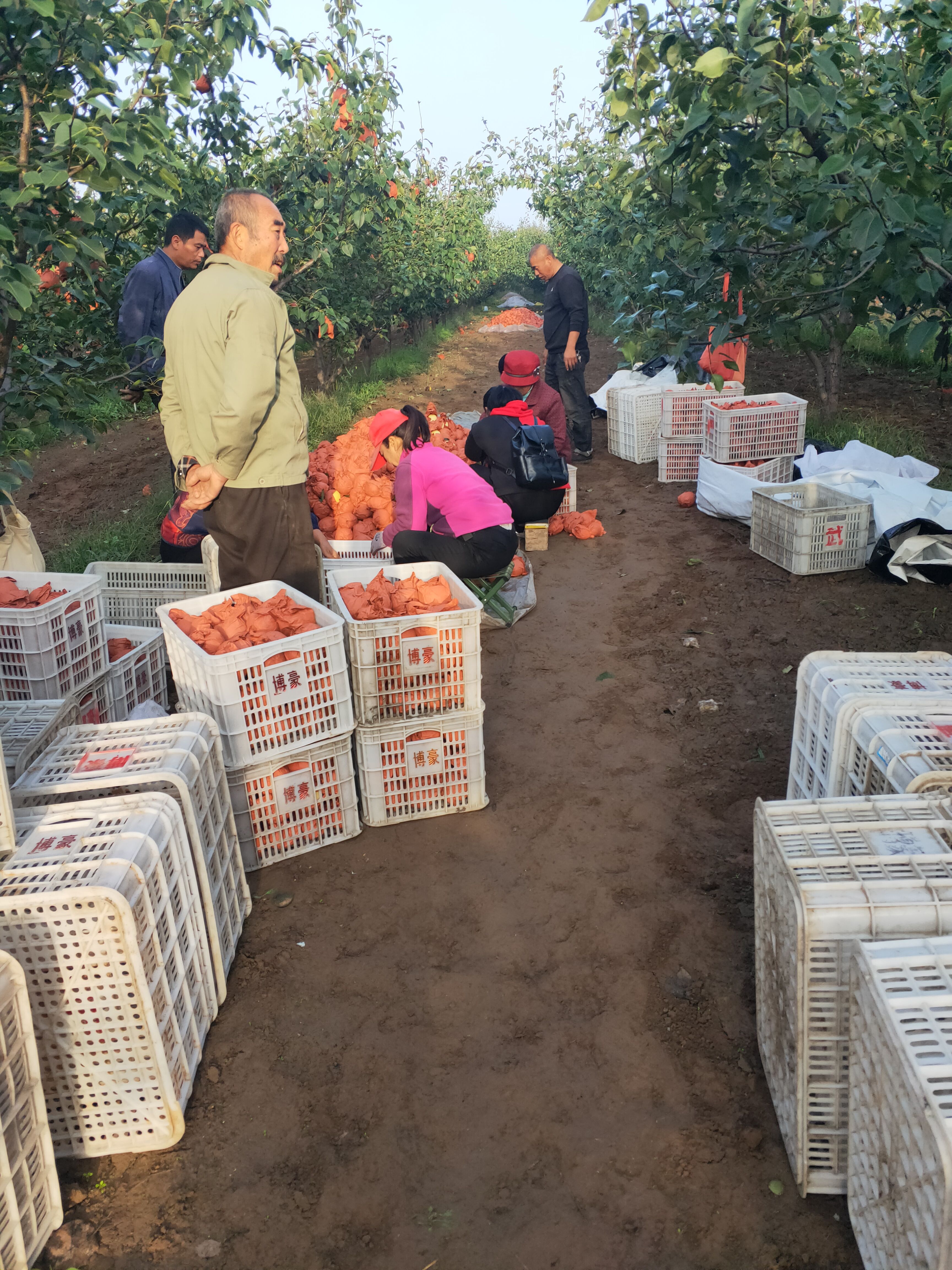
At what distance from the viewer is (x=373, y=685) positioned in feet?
12.3

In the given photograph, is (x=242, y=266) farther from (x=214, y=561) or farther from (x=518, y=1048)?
(x=518, y=1048)

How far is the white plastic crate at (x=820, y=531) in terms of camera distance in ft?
21.2

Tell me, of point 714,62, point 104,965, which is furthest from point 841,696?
point 104,965

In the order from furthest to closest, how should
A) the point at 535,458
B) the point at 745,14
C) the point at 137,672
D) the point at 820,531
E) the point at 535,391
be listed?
the point at 535,391 < the point at 535,458 < the point at 820,531 < the point at 137,672 < the point at 745,14

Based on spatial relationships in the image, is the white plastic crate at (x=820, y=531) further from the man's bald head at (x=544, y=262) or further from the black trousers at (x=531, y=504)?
the man's bald head at (x=544, y=262)

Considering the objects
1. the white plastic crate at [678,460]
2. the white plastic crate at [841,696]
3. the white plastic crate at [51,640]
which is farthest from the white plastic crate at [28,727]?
the white plastic crate at [678,460]

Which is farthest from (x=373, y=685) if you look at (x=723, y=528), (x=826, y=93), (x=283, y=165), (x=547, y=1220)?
(x=283, y=165)

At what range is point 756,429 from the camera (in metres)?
8.09

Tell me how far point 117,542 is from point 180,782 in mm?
4812

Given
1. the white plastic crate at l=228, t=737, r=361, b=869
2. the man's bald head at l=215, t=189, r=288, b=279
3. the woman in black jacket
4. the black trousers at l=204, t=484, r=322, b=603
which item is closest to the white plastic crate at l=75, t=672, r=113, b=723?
the black trousers at l=204, t=484, r=322, b=603

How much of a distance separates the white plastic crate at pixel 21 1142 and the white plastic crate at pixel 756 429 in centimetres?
711

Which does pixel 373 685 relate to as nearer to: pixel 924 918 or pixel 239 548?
pixel 239 548

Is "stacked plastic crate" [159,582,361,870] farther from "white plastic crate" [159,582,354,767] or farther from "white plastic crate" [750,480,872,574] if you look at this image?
"white plastic crate" [750,480,872,574]

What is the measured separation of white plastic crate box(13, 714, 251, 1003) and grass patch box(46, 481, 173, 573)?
390 centimetres
